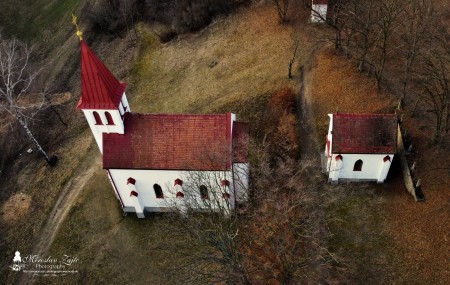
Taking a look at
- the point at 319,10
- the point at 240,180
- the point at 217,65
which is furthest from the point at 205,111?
the point at 319,10

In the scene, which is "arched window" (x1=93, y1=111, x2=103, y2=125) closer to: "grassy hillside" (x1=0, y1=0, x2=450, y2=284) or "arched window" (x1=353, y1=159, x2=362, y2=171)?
"grassy hillside" (x1=0, y1=0, x2=450, y2=284)

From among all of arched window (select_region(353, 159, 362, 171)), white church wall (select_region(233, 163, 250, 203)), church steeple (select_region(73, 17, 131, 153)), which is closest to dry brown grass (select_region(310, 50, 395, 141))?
arched window (select_region(353, 159, 362, 171))

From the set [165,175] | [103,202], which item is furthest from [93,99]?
[103,202]

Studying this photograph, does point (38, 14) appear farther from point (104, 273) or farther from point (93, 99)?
point (104, 273)

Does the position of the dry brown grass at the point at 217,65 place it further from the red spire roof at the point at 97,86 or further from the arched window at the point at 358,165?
the red spire roof at the point at 97,86

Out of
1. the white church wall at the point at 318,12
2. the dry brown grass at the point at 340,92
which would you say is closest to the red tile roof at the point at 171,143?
the dry brown grass at the point at 340,92
